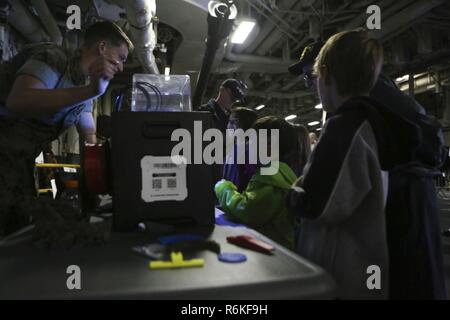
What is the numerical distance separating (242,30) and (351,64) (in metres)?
2.95

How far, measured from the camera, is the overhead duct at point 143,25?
2.31 meters

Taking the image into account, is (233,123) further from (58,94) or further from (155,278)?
(155,278)

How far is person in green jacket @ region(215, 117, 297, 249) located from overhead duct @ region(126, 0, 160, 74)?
67.5 inches

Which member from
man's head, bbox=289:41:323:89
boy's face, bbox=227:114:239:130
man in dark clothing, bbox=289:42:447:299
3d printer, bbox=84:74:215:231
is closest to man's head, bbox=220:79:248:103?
boy's face, bbox=227:114:239:130

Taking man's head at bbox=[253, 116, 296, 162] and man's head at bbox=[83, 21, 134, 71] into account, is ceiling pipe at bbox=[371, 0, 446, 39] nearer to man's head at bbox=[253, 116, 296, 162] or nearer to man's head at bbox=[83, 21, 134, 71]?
man's head at bbox=[253, 116, 296, 162]

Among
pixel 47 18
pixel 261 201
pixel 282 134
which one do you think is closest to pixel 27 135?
pixel 261 201

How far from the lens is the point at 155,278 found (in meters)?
0.43

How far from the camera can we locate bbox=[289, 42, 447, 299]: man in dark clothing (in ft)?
2.78

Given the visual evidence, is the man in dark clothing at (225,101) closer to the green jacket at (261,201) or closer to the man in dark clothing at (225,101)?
the man in dark clothing at (225,101)

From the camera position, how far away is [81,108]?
1.19 m

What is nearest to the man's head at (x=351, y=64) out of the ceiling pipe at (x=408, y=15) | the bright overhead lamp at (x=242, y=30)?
the bright overhead lamp at (x=242, y=30)

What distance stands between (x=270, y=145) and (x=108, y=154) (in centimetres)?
73

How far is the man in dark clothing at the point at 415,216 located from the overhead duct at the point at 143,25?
6.35 ft
